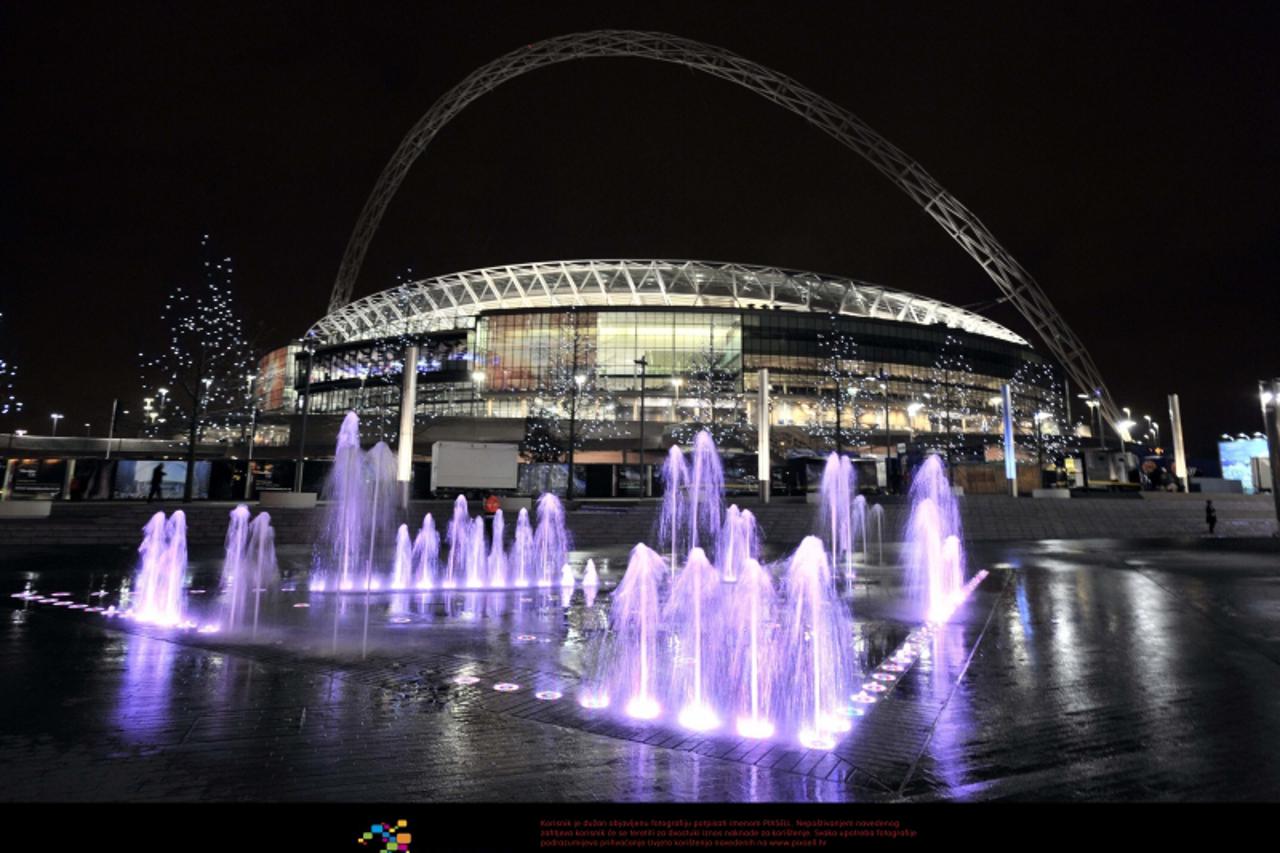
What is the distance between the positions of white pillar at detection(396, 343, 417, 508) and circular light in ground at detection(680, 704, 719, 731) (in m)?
26.5

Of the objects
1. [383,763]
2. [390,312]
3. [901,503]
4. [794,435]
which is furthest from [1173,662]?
[390,312]

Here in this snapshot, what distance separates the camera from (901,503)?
37125 mm

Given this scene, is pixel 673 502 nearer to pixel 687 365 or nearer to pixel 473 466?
pixel 473 466

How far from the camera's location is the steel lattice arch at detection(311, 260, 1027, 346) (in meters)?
85.0

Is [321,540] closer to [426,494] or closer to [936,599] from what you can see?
[426,494]

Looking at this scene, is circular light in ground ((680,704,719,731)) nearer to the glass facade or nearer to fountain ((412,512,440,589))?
fountain ((412,512,440,589))

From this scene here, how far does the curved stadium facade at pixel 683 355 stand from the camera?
72.4 m

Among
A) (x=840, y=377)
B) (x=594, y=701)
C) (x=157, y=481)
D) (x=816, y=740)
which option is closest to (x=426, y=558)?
(x=594, y=701)

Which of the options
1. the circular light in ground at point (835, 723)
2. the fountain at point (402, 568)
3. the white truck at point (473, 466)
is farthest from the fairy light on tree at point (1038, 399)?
the circular light in ground at point (835, 723)

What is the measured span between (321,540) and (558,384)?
45413 millimetres

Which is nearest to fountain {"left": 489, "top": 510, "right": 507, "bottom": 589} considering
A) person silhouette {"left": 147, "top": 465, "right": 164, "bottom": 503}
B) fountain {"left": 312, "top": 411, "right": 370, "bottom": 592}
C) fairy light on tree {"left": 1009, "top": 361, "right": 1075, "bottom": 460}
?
fountain {"left": 312, "top": 411, "right": 370, "bottom": 592}

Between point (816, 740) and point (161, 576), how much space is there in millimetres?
15854

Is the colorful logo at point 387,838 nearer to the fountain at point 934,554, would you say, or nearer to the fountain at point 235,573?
the fountain at point 235,573

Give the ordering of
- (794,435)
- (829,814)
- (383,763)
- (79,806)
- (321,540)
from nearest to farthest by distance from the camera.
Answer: (829,814) < (79,806) < (383,763) < (321,540) < (794,435)
